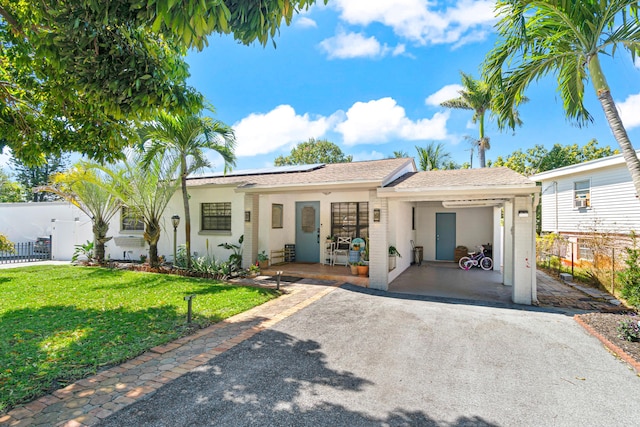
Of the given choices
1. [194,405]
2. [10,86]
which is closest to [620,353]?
[194,405]

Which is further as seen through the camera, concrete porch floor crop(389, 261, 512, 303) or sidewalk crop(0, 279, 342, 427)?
concrete porch floor crop(389, 261, 512, 303)

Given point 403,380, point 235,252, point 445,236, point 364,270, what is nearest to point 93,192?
point 235,252

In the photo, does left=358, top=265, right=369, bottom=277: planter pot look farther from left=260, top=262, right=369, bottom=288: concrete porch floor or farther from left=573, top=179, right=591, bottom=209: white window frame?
left=573, top=179, right=591, bottom=209: white window frame

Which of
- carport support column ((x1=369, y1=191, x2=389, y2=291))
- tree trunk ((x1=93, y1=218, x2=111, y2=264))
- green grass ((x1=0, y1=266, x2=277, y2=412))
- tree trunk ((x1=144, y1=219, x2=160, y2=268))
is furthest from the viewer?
tree trunk ((x1=93, y1=218, x2=111, y2=264))

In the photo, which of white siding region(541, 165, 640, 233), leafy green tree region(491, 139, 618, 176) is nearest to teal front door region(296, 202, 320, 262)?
white siding region(541, 165, 640, 233)

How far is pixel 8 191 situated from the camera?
35.4 meters

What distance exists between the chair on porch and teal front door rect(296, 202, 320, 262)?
2.92 ft

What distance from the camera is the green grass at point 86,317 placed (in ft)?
13.1

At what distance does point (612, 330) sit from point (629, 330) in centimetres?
45

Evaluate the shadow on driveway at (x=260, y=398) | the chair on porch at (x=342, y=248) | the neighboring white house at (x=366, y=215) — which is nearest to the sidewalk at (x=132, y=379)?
the shadow on driveway at (x=260, y=398)

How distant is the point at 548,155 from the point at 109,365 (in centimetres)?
3403

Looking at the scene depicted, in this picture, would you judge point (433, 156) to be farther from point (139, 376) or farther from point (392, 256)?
point (139, 376)

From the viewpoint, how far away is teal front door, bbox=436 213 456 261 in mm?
16109

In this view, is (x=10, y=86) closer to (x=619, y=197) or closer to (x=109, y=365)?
(x=109, y=365)
